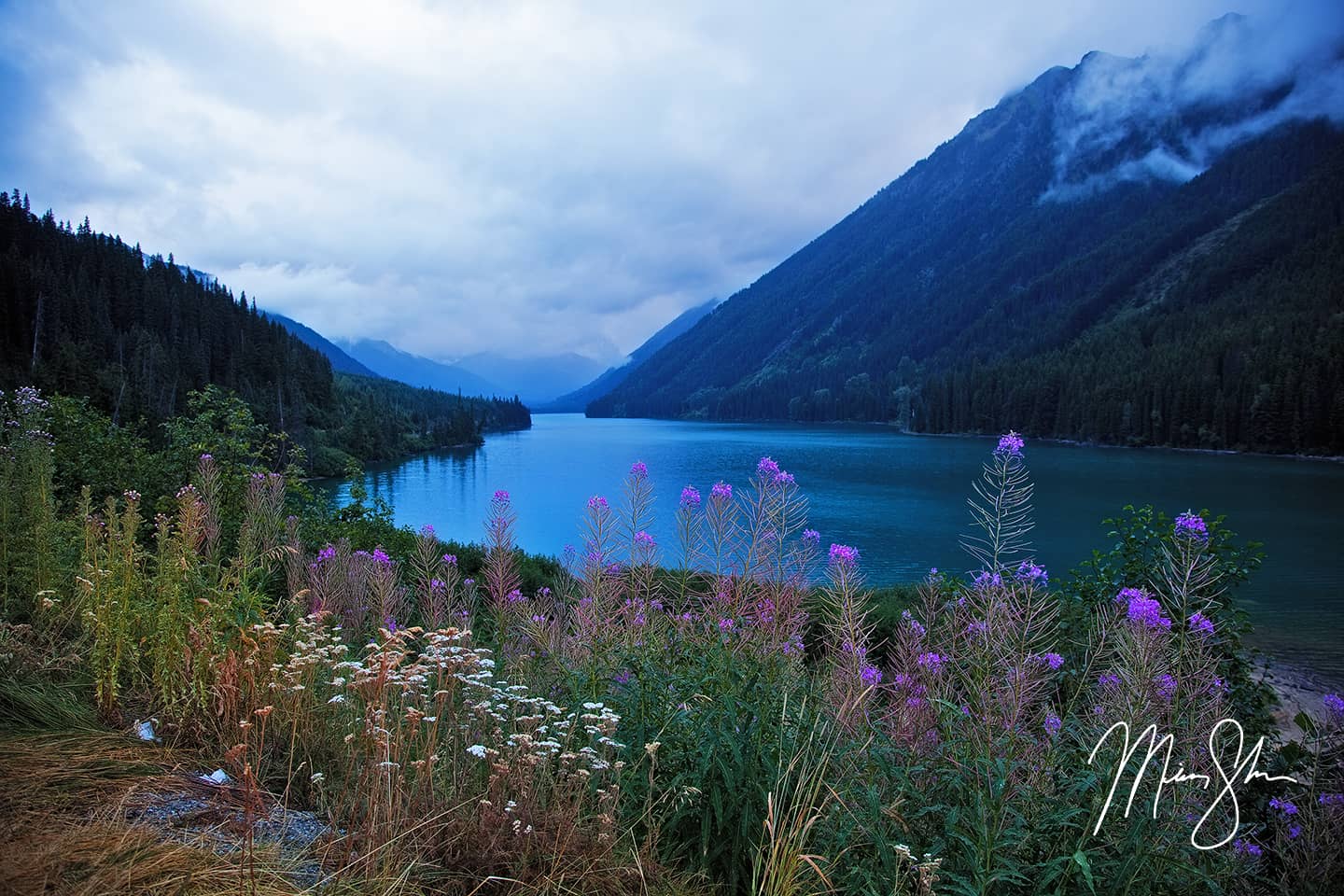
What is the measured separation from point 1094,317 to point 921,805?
608 feet

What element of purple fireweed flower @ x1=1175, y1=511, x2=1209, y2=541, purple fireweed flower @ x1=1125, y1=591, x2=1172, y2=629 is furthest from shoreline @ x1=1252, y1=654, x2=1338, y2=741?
purple fireweed flower @ x1=1125, y1=591, x2=1172, y2=629

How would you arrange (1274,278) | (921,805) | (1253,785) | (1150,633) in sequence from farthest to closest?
1. (1274,278)
2. (1253,785)
3. (1150,633)
4. (921,805)

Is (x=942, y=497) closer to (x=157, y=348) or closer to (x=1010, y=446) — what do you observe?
(x=1010, y=446)

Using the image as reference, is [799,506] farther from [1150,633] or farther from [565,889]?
[565,889]

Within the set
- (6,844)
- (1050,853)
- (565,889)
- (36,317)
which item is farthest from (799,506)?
(36,317)

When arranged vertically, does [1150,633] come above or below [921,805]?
above

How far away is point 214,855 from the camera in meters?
1.87

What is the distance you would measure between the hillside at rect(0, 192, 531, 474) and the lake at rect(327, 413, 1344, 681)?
11276mm

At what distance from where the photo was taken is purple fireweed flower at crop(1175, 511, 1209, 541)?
496 cm

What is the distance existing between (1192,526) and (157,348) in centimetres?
8616

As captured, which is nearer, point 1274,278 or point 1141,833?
point 1141,833

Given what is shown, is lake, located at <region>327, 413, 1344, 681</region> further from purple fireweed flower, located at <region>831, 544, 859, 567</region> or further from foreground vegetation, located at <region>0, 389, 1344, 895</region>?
purple fireweed flower, located at <region>831, 544, 859, 567</region>

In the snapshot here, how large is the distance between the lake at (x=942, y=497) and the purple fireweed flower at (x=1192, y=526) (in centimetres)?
1296

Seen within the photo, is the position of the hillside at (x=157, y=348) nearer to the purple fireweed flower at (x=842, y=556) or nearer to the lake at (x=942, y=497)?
the lake at (x=942, y=497)
